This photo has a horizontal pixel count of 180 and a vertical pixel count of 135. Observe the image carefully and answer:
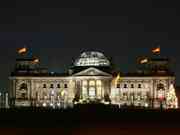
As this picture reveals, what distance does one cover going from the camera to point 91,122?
68438 mm

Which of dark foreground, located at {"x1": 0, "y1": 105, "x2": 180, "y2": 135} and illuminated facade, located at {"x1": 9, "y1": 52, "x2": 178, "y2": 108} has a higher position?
illuminated facade, located at {"x1": 9, "y1": 52, "x2": 178, "y2": 108}

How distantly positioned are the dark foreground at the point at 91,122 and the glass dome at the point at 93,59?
106 m

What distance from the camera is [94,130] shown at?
63.2 m

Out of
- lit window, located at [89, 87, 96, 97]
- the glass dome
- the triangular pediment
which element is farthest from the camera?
the glass dome

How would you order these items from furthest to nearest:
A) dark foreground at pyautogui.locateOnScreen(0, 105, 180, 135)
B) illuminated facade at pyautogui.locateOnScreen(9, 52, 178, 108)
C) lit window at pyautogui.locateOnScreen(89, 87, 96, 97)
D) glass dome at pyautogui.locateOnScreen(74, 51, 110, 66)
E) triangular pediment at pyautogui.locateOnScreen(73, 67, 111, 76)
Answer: glass dome at pyautogui.locateOnScreen(74, 51, 110, 66) < lit window at pyautogui.locateOnScreen(89, 87, 96, 97) < triangular pediment at pyautogui.locateOnScreen(73, 67, 111, 76) < illuminated facade at pyautogui.locateOnScreen(9, 52, 178, 108) < dark foreground at pyautogui.locateOnScreen(0, 105, 180, 135)

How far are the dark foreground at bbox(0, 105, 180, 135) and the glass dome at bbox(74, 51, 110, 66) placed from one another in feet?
346

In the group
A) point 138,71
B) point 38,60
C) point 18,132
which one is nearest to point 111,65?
point 138,71

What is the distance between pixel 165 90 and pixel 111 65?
666 inches

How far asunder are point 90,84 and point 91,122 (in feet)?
375

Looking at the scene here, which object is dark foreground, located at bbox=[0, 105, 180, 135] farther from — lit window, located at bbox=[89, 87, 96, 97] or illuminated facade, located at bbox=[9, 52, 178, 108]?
lit window, located at bbox=[89, 87, 96, 97]

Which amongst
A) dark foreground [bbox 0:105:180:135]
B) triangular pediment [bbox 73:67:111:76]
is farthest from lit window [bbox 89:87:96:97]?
dark foreground [bbox 0:105:180:135]

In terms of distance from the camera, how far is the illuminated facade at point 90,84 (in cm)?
17900

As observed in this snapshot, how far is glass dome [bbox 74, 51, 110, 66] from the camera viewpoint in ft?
604

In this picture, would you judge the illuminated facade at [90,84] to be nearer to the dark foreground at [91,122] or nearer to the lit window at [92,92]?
the lit window at [92,92]
